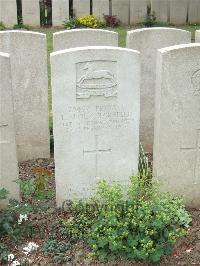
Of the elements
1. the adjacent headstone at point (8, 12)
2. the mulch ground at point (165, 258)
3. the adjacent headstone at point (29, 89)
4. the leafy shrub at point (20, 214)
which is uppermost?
the adjacent headstone at point (8, 12)

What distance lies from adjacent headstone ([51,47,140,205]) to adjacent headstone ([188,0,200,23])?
1075 cm

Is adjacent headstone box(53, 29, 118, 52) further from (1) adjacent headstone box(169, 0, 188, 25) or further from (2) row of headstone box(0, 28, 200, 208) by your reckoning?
(1) adjacent headstone box(169, 0, 188, 25)

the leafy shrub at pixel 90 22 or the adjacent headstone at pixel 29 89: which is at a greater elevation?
the leafy shrub at pixel 90 22

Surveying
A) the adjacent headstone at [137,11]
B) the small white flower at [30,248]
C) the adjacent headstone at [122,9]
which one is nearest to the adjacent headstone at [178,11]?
the adjacent headstone at [137,11]

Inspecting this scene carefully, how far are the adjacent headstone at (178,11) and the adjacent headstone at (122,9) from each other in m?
1.28

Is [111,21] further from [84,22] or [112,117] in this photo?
[112,117]

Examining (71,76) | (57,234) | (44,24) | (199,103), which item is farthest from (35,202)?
(44,24)

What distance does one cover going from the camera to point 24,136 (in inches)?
237

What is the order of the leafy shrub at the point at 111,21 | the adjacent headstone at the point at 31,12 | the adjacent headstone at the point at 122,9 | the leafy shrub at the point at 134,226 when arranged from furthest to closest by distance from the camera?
the adjacent headstone at the point at 122,9
the leafy shrub at the point at 111,21
the adjacent headstone at the point at 31,12
the leafy shrub at the point at 134,226

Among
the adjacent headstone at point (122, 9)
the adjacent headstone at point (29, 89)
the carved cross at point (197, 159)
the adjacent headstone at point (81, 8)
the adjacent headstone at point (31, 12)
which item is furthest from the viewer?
the adjacent headstone at point (122, 9)

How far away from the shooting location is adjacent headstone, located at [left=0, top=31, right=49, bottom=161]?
5.56m

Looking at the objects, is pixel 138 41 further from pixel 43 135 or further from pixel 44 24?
pixel 44 24

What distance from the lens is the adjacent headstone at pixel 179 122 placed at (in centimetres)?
437

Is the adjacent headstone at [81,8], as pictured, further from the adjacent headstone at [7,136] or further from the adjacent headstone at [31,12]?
the adjacent headstone at [7,136]
